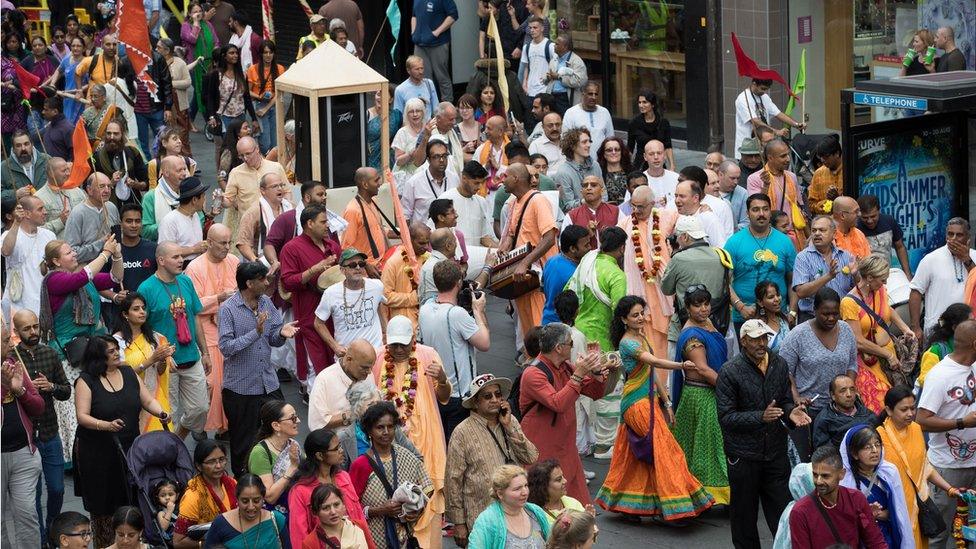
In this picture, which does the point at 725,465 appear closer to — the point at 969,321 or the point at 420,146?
the point at 969,321

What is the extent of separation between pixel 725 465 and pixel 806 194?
526 cm

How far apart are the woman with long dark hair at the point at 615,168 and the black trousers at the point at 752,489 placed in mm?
5236

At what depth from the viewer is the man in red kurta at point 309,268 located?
12656 mm

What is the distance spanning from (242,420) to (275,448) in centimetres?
203

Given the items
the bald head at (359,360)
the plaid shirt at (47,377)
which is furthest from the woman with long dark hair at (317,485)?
the plaid shirt at (47,377)

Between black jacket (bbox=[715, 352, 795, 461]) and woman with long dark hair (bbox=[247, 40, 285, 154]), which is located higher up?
woman with long dark hair (bbox=[247, 40, 285, 154])

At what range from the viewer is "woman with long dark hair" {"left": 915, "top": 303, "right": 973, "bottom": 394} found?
10.6 m

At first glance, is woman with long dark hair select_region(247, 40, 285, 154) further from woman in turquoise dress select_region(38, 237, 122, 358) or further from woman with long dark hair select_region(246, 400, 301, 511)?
woman with long dark hair select_region(246, 400, 301, 511)

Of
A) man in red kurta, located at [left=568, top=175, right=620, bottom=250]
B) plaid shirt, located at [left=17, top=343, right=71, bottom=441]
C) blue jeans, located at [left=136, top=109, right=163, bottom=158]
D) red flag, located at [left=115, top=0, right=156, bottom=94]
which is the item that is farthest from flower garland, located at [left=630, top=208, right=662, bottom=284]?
blue jeans, located at [left=136, top=109, right=163, bottom=158]

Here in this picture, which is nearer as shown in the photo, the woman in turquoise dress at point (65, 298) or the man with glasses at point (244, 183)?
the woman in turquoise dress at point (65, 298)

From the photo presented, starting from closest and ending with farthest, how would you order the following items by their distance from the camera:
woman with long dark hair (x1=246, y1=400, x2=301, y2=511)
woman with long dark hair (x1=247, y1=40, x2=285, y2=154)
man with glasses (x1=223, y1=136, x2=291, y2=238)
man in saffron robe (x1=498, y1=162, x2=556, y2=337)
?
woman with long dark hair (x1=246, y1=400, x2=301, y2=511)
man in saffron robe (x1=498, y1=162, x2=556, y2=337)
man with glasses (x1=223, y1=136, x2=291, y2=238)
woman with long dark hair (x1=247, y1=40, x2=285, y2=154)

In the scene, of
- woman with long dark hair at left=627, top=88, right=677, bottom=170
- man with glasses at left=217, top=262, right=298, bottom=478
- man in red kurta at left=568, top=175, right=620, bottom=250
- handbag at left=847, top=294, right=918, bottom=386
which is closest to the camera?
handbag at left=847, top=294, right=918, bottom=386

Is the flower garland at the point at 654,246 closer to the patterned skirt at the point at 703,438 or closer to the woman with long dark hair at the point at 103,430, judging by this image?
the patterned skirt at the point at 703,438

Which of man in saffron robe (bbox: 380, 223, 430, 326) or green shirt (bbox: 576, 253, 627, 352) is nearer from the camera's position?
green shirt (bbox: 576, 253, 627, 352)
